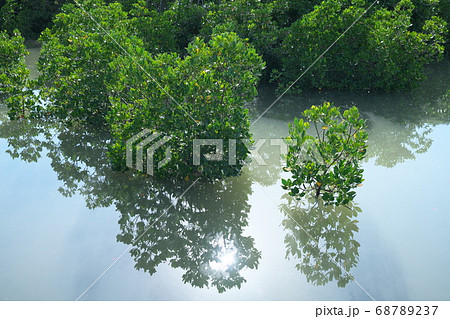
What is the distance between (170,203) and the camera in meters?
7.14

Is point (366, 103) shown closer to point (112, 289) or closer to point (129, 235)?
point (129, 235)

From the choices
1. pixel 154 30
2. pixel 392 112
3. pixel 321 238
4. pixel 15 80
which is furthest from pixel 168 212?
pixel 154 30

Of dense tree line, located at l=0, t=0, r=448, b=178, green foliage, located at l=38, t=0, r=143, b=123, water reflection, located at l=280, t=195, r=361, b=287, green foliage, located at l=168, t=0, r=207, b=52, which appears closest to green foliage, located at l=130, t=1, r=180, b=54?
dense tree line, located at l=0, t=0, r=448, b=178

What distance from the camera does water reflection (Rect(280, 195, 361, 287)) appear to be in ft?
18.0

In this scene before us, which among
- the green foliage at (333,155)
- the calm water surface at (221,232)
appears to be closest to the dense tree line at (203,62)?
the calm water surface at (221,232)

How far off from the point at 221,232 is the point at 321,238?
1.37m

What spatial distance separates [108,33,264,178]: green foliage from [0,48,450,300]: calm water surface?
54 cm

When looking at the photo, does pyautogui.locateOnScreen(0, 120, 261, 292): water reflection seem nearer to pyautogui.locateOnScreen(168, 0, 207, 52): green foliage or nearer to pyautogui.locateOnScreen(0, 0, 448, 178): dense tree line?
pyautogui.locateOnScreen(0, 0, 448, 178): dense tree line

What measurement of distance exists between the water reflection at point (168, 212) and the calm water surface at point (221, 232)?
0.07 feet

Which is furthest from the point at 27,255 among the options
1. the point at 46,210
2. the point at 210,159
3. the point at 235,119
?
the point at 235,119

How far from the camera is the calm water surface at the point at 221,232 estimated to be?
5223 millimetres

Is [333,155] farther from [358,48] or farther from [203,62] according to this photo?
[358,48]

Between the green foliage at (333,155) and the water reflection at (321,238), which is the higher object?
the green foliage at (333,155)

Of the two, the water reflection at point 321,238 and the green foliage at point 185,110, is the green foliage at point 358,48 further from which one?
the water reflection at point 321,238
